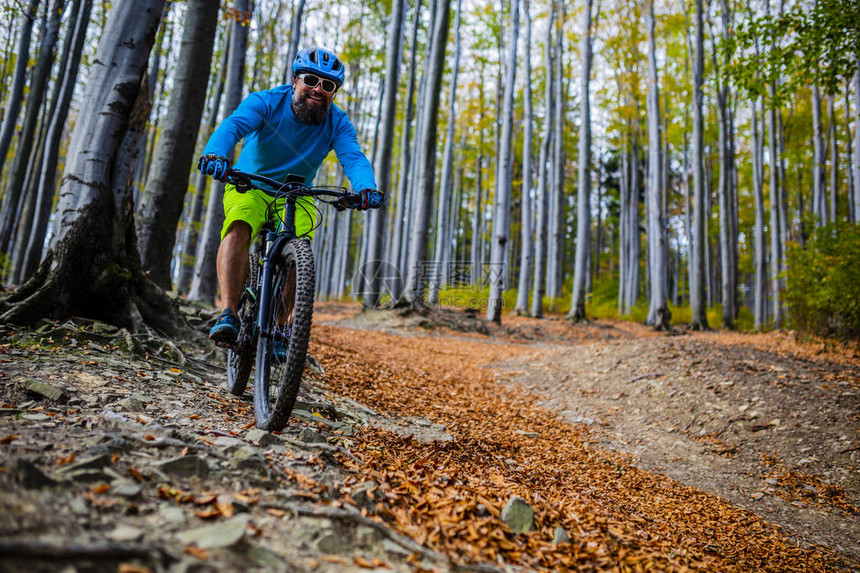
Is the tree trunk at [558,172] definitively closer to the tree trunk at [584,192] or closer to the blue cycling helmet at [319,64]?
the tree trunk at [584,192]

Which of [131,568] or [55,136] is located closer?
[131,568]

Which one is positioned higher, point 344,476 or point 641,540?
point 344,476

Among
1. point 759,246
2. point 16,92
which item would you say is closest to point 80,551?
point 16,92

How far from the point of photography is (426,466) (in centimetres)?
254

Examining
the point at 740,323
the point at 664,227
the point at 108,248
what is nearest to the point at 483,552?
the point at 108,248

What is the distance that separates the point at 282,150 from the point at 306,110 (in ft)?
0.99

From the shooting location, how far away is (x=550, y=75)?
17797mm

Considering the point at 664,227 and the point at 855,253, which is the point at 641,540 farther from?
the point at 664,227

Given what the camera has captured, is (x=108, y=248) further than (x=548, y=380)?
No

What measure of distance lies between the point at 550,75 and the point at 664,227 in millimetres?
7038

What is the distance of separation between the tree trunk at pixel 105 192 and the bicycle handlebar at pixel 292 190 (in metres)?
1.72

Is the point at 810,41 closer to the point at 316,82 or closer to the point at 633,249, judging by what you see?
the point at 316,82

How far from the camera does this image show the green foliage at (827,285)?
7406 mm

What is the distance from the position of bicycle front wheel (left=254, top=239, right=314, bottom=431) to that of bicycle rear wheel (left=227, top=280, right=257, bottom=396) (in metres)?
0.15
